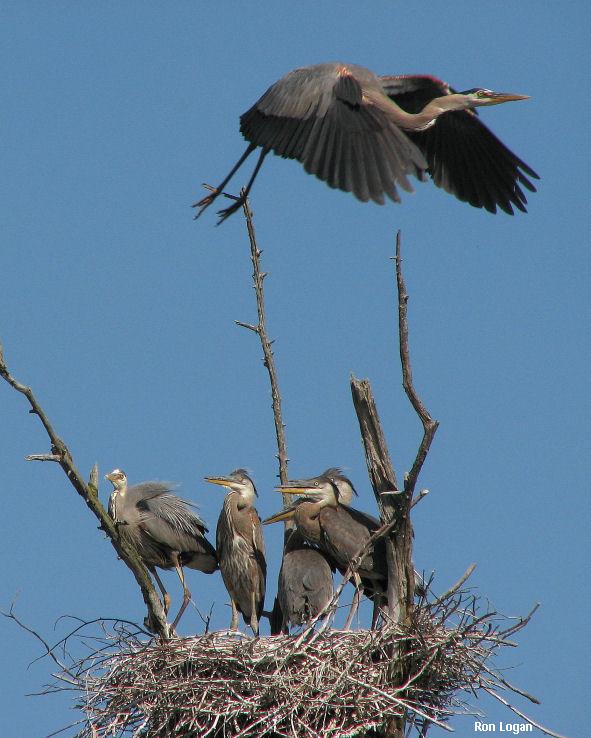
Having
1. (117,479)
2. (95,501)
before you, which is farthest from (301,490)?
(95,501)

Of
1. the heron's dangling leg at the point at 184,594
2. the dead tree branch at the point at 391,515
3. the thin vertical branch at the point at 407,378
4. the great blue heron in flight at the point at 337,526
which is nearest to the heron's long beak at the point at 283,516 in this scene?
the great blue heron in flight at the point at 337,526

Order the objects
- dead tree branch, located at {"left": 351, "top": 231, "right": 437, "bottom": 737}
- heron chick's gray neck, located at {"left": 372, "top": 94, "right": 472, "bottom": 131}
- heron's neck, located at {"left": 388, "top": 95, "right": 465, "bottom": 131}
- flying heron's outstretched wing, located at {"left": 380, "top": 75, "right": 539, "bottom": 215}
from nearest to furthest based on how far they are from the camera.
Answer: dead tree branch, located at {"left": 351, "top": 231, "right": 437, "bottom": 737}, heron chick's gray neck, located at {"left": 372, "top": 94, "right": 472, "bottom": 131}, heron's neck, located at {"left": 388, "top": 95, "right": 465, "bottom": 131}, flying heron's outstretched wing, located at {"left": 380, "top": 75, "right": 539, "bottom": 215}

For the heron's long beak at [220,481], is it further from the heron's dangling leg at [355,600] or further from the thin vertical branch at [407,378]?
the thin vertical branch at [407,378]

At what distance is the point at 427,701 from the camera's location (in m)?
6.97

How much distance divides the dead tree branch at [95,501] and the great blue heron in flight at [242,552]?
1.38 m

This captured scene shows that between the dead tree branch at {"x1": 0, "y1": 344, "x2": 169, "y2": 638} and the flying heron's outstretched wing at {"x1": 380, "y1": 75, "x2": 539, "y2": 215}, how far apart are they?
151 inches

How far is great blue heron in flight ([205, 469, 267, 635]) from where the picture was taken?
839 cm

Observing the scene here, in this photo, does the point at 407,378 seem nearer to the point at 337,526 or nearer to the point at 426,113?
the point at 337,526

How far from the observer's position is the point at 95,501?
653cm

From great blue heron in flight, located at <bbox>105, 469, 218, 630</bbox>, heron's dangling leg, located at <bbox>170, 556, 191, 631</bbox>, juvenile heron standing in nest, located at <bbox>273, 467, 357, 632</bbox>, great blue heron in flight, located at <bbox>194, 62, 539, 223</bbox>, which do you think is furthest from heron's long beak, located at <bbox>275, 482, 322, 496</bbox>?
great blue heron in flight, located at <bbox>194, 62, 539, 223</bbox>

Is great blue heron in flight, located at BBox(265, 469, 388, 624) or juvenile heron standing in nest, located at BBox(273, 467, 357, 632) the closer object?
great blue heron in flight, located at BBox(265, 469, 388, 624)

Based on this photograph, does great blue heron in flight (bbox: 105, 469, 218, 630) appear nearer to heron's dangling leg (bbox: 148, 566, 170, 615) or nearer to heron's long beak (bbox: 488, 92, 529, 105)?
heron's dangling leg (bbox: 148, 566, 170, 615)

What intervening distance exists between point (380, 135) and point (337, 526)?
245 centimetres

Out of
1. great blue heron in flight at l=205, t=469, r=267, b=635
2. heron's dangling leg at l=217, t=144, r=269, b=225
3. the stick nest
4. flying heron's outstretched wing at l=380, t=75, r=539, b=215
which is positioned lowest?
the stick nest
